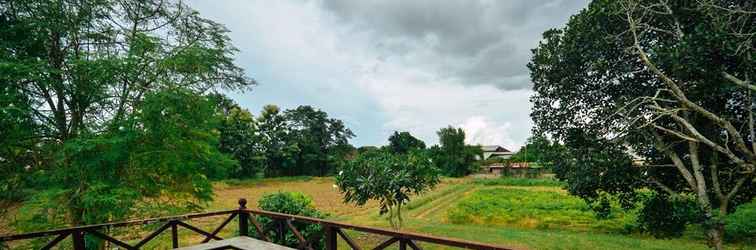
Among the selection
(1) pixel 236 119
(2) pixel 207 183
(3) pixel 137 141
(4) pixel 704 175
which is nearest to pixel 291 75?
(2) pixel 207 183

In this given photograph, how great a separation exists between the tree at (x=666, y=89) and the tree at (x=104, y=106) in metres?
8.47

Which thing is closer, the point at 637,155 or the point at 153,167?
the point at 153,167

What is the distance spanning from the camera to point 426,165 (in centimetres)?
909

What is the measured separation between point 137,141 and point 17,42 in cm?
246

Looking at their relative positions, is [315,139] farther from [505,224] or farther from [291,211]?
[291,211]

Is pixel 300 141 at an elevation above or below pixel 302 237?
above

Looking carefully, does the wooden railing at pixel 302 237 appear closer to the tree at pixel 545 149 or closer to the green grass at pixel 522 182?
the tree at pixel 545 149

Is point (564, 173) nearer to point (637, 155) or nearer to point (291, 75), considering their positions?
point (637, 155)

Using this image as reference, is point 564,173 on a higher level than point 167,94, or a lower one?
lower

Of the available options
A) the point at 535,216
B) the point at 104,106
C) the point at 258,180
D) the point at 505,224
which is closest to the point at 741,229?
the point at 535,216

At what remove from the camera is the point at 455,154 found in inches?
1594

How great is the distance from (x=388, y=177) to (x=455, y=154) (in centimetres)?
3307

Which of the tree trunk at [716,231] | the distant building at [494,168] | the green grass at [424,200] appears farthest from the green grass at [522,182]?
the tree trunk at [716,231]

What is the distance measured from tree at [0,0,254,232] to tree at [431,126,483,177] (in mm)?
34297
